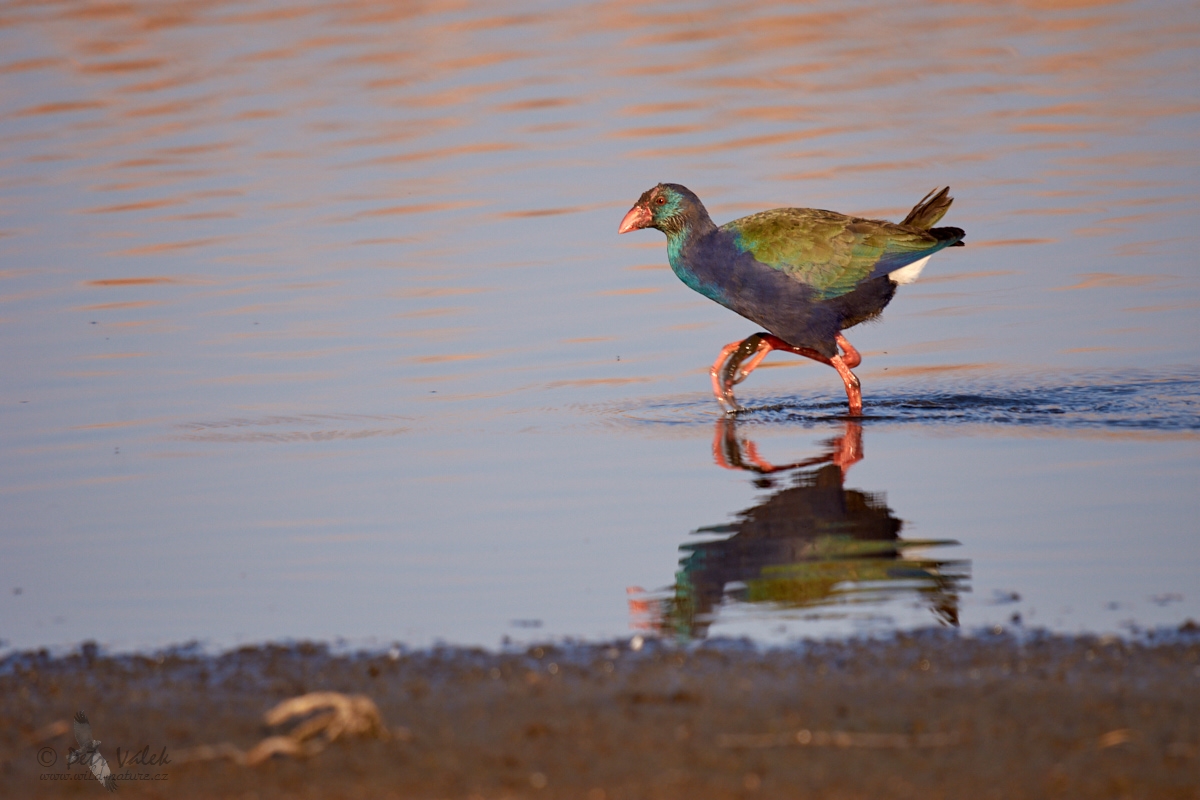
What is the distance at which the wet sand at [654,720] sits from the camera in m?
3.87

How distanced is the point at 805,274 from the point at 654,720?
478cm

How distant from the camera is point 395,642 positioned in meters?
5.17

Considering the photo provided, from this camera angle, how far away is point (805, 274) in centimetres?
867

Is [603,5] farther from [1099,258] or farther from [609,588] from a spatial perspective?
[609,588]

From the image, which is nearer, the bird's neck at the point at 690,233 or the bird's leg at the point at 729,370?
the bird's leg at the point at 729,370

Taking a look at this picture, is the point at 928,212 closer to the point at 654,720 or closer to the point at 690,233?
the point at 690,233

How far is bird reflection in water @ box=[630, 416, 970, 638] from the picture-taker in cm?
533

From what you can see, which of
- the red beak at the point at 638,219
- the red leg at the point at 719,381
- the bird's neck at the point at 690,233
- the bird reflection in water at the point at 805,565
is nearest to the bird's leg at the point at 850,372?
the red leg at the point at 719,381

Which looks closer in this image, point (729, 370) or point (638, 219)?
point (729, 370)

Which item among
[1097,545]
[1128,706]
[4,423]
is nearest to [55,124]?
[4,423]

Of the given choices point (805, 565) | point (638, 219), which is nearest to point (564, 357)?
point (638, 219)

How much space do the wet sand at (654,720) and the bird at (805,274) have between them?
393 centimetres

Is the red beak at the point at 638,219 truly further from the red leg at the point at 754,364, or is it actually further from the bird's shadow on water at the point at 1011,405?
the bird's shadow on water at the point at 1011,405

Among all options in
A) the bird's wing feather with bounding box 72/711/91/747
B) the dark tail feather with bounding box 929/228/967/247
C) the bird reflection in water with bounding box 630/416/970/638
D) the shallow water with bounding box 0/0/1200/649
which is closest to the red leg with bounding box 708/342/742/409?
the shallow water with bounding box 0/0/1200/649
